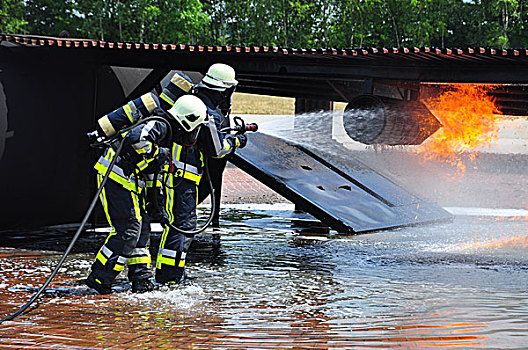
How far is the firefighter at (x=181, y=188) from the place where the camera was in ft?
21.3

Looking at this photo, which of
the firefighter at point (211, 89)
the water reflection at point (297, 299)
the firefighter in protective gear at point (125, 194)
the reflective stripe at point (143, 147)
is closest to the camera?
the water reflection at point (297, 299)

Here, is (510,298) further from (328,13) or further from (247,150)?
(328,13)

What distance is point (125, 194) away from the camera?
626cm

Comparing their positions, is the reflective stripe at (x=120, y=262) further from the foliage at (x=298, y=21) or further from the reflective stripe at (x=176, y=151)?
the foliage at (x=298, y=21)

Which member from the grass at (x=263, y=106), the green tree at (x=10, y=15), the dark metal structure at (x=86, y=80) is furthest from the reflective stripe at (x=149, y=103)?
the green tree at (x=10, y=15)

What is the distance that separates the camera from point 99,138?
20.6 feet

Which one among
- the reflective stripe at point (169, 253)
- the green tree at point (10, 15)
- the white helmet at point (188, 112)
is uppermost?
the green tree at point (10, 15)

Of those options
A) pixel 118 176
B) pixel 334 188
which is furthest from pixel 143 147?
pixel 334 188

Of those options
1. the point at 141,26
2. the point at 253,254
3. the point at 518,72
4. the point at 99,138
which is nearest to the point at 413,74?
the point at 518,72

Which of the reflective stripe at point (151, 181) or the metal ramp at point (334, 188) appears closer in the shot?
the reflective stripe at point (151, 181)

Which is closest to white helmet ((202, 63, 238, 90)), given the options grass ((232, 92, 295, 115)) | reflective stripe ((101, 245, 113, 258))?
reflective stripe ((101, 245, 113, 258))

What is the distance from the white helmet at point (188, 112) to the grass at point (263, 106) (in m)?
26.5

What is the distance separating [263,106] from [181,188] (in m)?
29.7

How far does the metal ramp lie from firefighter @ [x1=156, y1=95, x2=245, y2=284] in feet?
9.83
